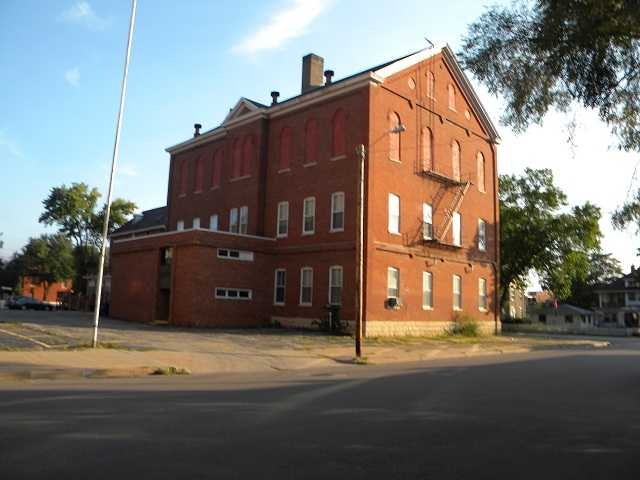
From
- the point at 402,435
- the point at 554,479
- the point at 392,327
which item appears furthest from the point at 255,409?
the point at 392,327

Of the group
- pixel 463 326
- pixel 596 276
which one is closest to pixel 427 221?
pixel 463 326

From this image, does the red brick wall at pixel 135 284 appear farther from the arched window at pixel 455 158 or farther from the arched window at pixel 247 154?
the arched window at pixel 455 158

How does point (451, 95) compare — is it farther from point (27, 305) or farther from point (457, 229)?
point (27, 305)

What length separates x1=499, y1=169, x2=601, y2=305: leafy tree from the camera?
156ft

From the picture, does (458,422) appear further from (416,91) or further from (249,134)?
(249,134)

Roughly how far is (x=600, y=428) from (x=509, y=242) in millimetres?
42678

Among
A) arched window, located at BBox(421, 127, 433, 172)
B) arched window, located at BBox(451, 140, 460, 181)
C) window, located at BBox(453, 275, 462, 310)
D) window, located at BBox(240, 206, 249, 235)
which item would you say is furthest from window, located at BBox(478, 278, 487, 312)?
window, located at BBox(240, 206, 249, 235)

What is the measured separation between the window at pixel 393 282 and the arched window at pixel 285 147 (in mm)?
8344

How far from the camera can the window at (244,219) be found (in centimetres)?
3294

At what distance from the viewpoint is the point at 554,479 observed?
5469mm

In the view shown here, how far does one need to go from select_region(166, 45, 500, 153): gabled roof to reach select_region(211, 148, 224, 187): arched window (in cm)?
115


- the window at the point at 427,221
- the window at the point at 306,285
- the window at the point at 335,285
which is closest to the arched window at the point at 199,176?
the window at the point at 306,285

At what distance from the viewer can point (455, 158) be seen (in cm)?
3359

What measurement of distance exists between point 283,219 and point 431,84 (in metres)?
11.2
